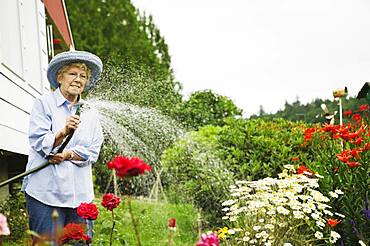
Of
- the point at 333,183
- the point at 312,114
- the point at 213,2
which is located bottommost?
the point at 333,183

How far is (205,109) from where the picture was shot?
10930 mm

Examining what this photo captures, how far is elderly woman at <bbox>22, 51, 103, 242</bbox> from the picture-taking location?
2959 mm

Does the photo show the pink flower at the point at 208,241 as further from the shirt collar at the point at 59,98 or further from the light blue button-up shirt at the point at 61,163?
the shirt collar at the point at 59,98

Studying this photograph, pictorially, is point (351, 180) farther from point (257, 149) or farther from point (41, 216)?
point (41, 216)

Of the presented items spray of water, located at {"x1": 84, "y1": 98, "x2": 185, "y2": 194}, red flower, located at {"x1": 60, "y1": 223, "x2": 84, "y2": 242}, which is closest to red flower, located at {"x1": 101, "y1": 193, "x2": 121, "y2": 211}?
red flower, located at {"x1": 60, "y1": 223, "x2": 84, "y2": 242}

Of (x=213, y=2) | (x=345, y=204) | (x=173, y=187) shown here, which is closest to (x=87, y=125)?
(x=345, y=204)

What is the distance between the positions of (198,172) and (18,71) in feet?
7.68

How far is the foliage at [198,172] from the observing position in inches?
253

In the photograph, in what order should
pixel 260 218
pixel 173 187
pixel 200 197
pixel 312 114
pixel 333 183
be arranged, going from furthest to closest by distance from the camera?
pixel 312 114, pixel 173 187, pixel 200 197, pixel 333 183, pixel 260 218

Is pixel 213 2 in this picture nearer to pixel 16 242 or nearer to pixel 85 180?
pixel 16 242

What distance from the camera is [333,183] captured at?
4.75 metres

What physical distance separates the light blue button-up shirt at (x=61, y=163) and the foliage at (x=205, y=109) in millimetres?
7517

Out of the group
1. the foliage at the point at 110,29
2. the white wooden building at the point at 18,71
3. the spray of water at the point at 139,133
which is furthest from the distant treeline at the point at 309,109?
the white wooden building at the point at 18,71

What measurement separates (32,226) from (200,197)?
377 cm
